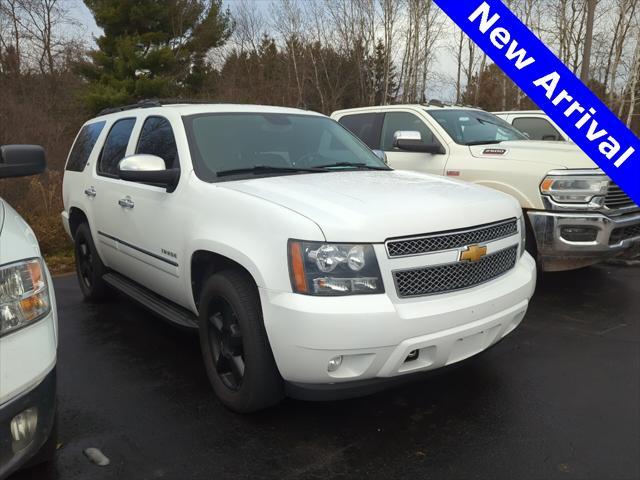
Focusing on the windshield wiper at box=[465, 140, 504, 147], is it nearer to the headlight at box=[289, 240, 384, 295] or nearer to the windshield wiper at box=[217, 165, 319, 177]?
the windshield wiper at box=[217, 165, 319, 177]

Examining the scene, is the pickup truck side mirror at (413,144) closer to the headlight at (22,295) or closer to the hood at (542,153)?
the hood at (542,153)

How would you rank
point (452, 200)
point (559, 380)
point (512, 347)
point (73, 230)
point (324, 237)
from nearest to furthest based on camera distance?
1. point (324, 237)
2. point (452, 200)
3. point (559, 380)
4. point (512, 347)
5. point (73, 230)

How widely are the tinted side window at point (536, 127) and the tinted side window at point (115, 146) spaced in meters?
6.57

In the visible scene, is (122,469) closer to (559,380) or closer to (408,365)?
(408,365)

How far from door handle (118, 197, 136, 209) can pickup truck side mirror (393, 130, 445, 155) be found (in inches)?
110

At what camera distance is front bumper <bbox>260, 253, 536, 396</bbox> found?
94.8 inches

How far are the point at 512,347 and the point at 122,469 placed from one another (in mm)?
2819

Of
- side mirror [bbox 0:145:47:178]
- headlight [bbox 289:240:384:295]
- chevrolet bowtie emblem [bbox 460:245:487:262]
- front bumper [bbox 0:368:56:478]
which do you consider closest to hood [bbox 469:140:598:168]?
chevrolet bowtie emblem [bbox 460:245:487:262]

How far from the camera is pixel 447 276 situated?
269 cm

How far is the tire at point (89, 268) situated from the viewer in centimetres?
496

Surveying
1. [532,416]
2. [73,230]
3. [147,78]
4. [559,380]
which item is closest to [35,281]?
[532,416]

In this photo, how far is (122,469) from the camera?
2.56 metres

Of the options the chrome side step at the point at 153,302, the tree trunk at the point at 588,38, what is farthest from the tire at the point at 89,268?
the tree trunk at the point at 588,38

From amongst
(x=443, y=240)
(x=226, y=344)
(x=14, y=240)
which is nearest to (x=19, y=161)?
(x=14, y=240)
